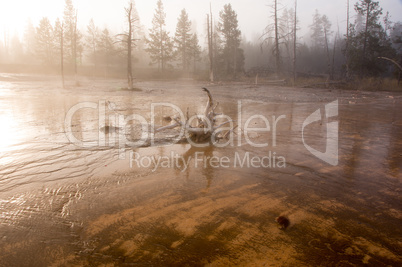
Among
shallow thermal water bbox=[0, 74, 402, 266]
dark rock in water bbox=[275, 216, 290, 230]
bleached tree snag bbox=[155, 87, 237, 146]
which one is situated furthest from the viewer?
bleached tree snag bbox=[155, 87, 237, 146]

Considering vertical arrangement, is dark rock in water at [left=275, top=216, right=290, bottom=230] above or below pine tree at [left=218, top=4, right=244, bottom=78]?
below

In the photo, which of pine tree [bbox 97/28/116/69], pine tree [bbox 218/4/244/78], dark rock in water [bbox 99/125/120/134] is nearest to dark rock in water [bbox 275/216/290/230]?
dark rock in water [bbox 99/125/120/134]

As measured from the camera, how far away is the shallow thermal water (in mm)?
2377

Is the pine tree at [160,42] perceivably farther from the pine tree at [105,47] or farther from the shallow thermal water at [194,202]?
the shallow thermal water at [194,202]

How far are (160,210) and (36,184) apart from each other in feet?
6.47

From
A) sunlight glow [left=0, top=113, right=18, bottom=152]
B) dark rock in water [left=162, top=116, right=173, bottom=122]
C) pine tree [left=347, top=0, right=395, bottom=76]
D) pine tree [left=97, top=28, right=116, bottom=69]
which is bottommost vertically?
sunlight glow [left=0, top=113, right=18, bottom=152]

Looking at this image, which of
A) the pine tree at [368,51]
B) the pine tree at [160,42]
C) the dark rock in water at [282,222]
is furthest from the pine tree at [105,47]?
the dark rock in water at [282,222]

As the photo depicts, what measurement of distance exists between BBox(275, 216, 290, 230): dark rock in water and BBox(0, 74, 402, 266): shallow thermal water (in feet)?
0.18

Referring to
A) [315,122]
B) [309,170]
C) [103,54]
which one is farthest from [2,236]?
[103,54]

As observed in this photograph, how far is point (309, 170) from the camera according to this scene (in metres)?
4.45

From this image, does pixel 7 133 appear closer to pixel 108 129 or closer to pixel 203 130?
pixel 108 129

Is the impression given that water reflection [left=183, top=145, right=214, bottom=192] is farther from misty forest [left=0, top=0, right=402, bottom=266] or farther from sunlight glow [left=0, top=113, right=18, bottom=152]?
sunlight glow [left=0, top=113, right=18, bottom=152]

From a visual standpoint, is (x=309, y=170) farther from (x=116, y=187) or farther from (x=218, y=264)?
(x=116, y=187)

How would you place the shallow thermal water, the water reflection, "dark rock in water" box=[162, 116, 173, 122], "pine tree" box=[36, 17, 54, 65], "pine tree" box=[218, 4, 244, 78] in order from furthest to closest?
"pine tree" box=[36, 17, 54, 65] < "pine tree" box=[218, 4, 244, 78] < "dark rock in water" box=[162, 116, 173, 122] < the water reflection < the shallow thermal water
